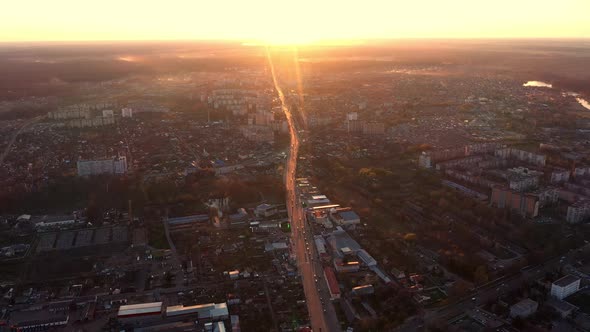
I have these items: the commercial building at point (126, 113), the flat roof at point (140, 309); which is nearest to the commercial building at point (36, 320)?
the flat roof at point (140, 309)

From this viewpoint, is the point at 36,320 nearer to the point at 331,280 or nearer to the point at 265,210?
the point at 331,280

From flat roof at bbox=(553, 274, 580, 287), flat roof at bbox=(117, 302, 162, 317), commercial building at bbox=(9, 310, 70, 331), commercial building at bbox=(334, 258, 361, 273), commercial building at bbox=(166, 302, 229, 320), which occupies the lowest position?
commercial building at bbox=(9, 310, 70, 331)

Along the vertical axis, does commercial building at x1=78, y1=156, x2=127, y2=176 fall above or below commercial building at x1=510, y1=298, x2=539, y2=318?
above

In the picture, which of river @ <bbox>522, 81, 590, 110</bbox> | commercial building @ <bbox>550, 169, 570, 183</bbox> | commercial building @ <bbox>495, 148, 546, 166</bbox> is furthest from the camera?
river @ <bbox>522, 81, 590, 110</bbox>

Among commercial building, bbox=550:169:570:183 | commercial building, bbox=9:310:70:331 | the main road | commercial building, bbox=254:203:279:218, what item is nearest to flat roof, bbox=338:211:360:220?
the main road

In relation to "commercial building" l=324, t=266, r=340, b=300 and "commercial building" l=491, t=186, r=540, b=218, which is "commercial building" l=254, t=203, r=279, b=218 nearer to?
"commercial building" l=324, t=266, r=340, b=300

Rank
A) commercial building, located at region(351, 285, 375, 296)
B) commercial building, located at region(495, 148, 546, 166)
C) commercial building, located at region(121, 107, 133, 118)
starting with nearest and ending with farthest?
1. commercial building, located at region(351, 285, 375, 296)
2. commercial building, located at region(495, 148, 546, 166)
3. commercial building, located at region(121, 107, 133, 118)

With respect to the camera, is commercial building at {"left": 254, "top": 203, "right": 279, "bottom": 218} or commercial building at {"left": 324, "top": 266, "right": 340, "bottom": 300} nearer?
commercial building at {"left": 324, "top": 266, "right": 340, "bottom": 300}

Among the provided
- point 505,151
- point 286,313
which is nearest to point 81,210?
point 286,313
